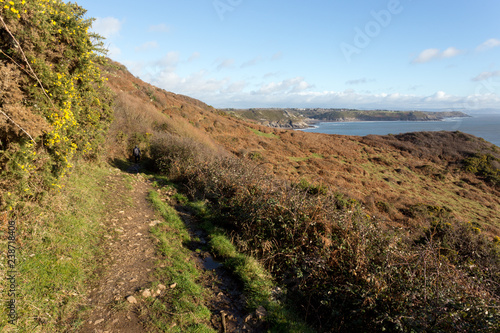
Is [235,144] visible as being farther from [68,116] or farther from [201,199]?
[68,116]

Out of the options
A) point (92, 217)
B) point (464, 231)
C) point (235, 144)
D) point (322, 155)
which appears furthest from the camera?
point (322, 155)

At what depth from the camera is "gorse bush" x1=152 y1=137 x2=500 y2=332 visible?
339 cm

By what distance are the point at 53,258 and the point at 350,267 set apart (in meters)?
5.29

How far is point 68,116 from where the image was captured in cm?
510

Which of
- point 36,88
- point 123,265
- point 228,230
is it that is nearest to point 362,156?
point 228,230

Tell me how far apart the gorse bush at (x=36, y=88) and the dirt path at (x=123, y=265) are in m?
1.88

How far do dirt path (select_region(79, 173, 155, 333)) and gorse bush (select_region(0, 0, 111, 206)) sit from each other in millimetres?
1880

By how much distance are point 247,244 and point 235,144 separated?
22329 mm

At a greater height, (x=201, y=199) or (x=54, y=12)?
(x=54, y=12)

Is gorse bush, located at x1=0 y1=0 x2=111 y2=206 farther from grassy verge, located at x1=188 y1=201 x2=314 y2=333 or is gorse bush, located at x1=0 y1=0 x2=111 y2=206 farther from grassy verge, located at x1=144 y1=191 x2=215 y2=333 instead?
grassy verge, located at x1=188 y1=201 x2=314 y2=333

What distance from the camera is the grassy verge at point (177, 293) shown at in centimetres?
355

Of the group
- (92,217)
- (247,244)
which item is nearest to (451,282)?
(247,244)

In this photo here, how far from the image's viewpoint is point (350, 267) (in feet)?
14.6

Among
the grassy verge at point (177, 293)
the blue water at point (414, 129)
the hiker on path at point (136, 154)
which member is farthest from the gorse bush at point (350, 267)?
the blue water at point (414, 129)
